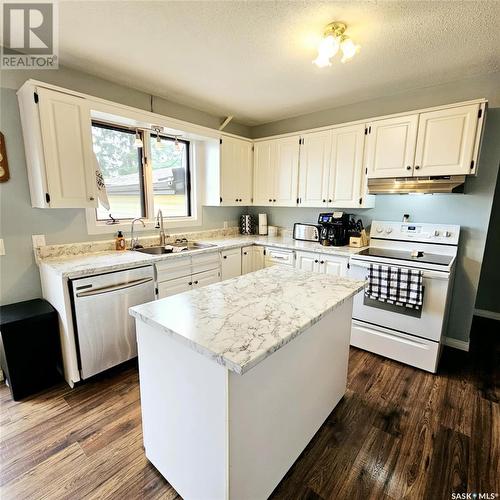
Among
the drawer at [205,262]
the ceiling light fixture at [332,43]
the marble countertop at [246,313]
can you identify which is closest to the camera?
the marble countertop at [246,313]

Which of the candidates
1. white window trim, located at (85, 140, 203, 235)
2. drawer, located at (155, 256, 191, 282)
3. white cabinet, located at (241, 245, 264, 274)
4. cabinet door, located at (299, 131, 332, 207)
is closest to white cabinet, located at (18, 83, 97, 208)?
white window trim, located at (85, 140, 203, 235)

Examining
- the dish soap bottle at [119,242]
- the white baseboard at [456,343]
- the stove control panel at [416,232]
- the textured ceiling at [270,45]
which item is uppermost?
the textured ceiling at [270,45]

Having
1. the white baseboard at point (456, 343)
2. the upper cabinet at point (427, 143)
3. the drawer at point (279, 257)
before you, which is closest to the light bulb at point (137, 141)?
the drawer at point (279, 257)

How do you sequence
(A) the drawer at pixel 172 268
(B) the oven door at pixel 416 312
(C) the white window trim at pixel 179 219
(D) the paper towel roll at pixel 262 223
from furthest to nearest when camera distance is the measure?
1. (D) the paper towel roll at pixel 262 223
2. (C) the white window trim at pixel 179 219
3. (A) the drawer at pixel 172 268
4. (B) the oven door at pixel 416 312

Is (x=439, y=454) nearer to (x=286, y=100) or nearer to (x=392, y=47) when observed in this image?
(x=392, y=47)

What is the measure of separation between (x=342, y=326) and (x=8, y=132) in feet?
9.45

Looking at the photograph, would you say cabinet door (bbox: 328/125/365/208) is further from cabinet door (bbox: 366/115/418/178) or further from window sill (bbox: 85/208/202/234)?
window sill (bbox: 85/208/202/234)

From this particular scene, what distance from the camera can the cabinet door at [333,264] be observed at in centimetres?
283

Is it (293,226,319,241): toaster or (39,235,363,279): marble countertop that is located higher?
(293,226,319,241): toaster

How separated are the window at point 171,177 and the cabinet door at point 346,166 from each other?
6.00 feet

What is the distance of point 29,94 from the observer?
1.98m

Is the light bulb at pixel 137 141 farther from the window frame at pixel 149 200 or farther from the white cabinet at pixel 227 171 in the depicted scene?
the white cabinet at pixel 227 171

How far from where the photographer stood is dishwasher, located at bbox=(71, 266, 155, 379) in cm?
208

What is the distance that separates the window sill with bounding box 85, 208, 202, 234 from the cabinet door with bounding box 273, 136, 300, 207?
1152 mm
